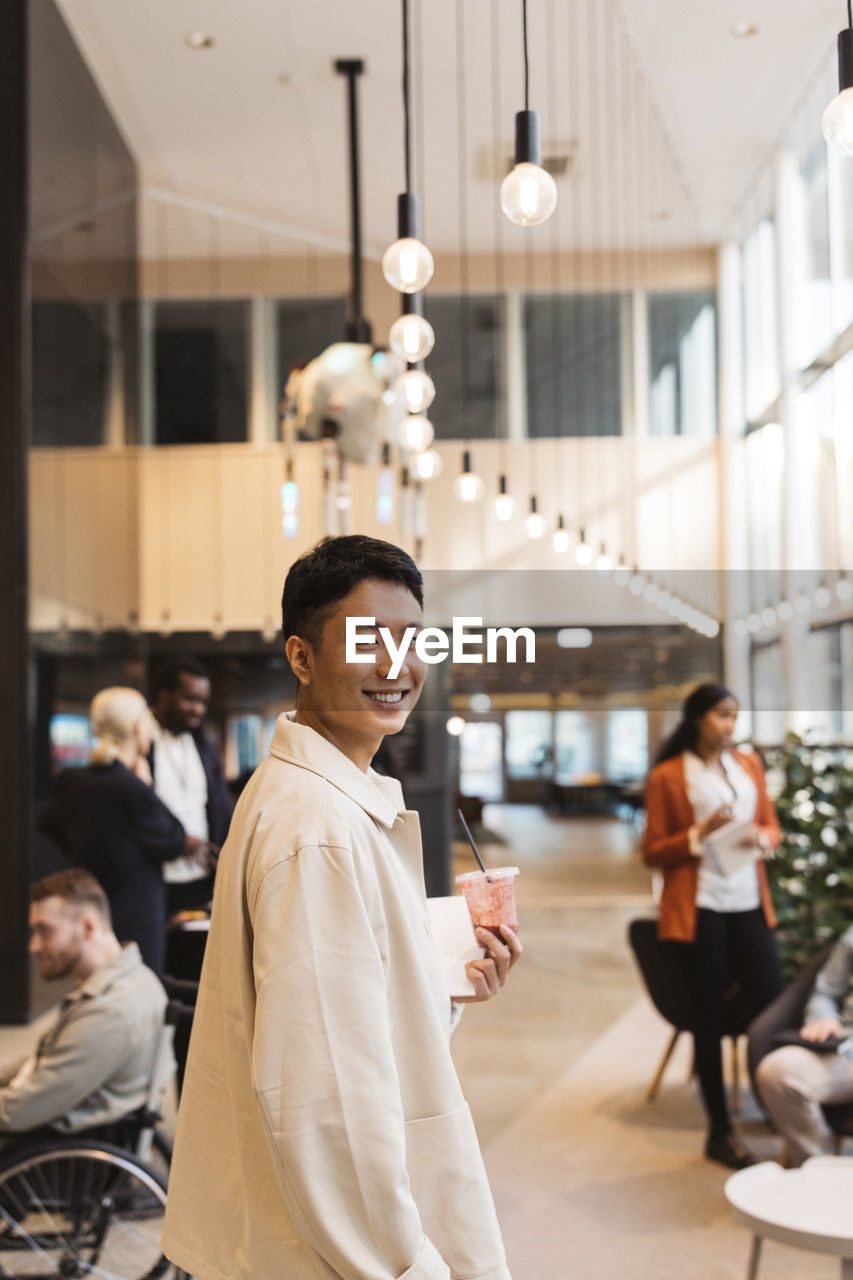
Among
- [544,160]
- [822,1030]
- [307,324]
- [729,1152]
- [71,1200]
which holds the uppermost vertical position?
[544,160]

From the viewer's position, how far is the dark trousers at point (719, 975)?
154 inches

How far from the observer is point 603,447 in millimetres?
10117

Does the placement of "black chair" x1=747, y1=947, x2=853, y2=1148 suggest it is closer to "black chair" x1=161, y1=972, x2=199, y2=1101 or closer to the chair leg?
the chair leg

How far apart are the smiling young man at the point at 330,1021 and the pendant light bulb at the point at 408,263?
66.5 inches

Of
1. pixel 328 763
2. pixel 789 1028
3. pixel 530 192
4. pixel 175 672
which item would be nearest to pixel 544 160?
pixel 175 672

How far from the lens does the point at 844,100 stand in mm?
1859

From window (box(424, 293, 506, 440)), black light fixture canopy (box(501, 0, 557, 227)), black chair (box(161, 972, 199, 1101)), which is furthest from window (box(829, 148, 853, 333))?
black chair (box(161, 972, 199, 1101))

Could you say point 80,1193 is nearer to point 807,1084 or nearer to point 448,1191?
point 448,1191

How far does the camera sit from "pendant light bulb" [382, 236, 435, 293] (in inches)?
112

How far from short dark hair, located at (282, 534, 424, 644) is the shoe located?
313 cm

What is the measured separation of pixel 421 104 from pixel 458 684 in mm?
6506

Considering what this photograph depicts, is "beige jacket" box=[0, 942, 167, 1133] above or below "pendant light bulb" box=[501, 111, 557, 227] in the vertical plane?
below

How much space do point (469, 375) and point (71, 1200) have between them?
8322 millimetres

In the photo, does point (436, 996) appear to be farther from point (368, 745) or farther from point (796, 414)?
point (796, 414)
